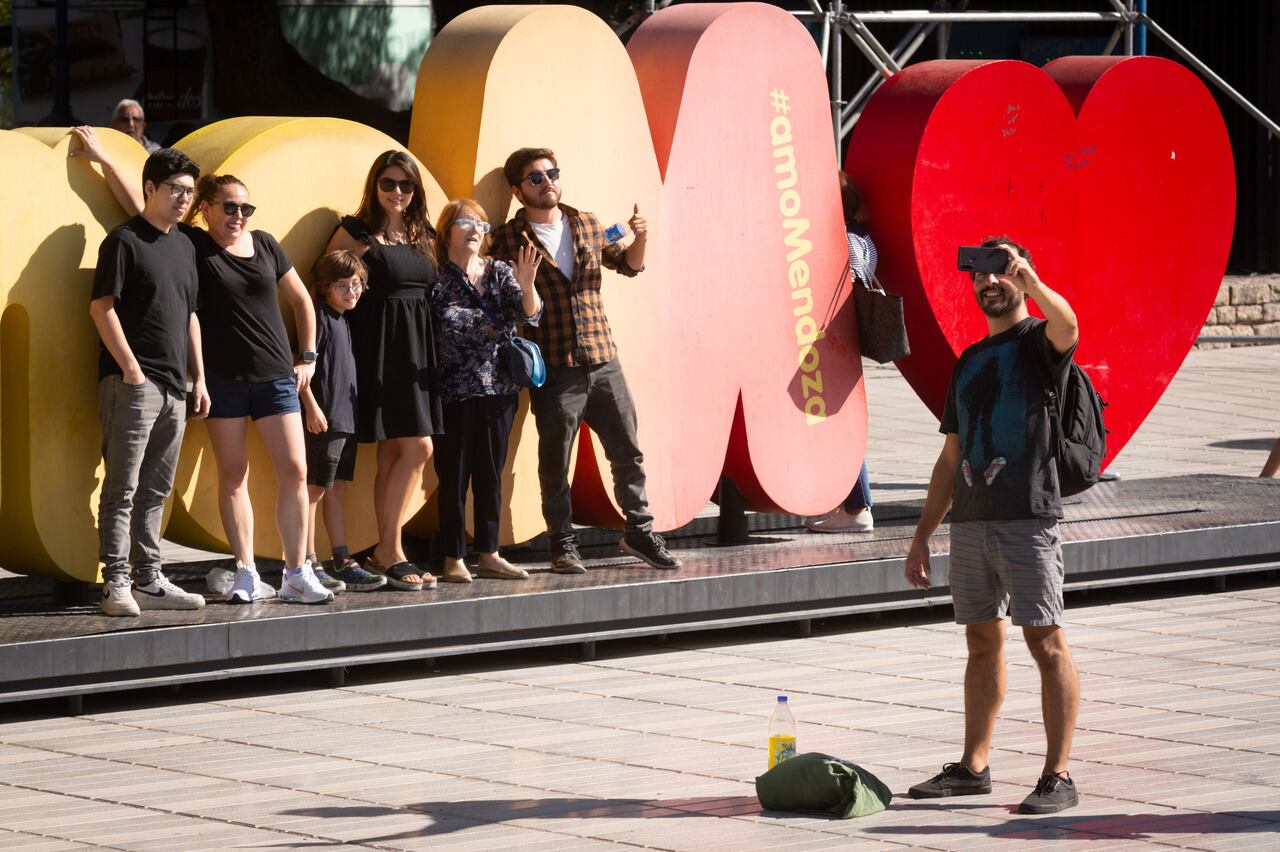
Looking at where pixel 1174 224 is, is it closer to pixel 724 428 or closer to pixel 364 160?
pixel 724 428

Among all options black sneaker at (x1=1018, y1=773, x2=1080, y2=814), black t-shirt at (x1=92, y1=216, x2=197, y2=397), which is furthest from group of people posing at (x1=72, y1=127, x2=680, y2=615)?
black sneaker at (x1=1018, y1=773, x2=1080, y2=814)

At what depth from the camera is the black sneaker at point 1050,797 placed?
6.11 metres

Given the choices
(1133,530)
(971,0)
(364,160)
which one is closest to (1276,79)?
(971,0)

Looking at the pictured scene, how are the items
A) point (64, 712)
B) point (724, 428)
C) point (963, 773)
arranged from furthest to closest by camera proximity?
point (724, 428) < point (64, 712) < point (963, 773)

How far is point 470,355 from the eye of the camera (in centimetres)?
858

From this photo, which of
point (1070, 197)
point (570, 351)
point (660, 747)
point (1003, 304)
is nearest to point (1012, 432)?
point (1003, 304)

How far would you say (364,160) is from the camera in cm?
876

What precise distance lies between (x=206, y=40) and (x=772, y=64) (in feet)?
31.5

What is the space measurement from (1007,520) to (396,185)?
3.26 metres

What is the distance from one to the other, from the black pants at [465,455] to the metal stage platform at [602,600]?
11.6 inches

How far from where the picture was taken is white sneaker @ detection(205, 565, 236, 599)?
8383 mm

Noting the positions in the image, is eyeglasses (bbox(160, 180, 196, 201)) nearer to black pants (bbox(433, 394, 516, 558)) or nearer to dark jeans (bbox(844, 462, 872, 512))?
black pants (bbox(433, 394, 516, 558))

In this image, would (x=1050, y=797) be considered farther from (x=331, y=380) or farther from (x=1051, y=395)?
(x=331, y=380)

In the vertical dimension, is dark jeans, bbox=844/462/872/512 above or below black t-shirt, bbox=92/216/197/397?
below
